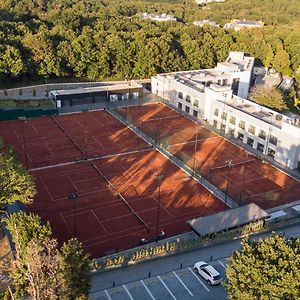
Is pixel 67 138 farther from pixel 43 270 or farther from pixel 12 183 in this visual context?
pixel 43 270

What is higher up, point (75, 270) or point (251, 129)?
point (75, 270)

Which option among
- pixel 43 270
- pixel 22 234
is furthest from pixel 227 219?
pixel 43 270

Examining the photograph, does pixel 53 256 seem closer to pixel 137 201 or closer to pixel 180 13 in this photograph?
pixel 137 201

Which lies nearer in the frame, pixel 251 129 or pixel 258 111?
pixel 251 129

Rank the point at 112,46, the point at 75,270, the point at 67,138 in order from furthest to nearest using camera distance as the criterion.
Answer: the point at 112,46
the point at 67,138
the point at 75,270

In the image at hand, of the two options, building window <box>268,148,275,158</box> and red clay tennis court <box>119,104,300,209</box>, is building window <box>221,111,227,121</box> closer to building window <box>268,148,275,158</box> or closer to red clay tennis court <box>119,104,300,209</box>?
red clay tennis court <box>119,104,300,209</box>

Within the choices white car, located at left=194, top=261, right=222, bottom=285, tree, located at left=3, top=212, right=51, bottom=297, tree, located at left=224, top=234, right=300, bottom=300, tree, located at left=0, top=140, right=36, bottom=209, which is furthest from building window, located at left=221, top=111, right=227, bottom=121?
tree, located at left=3, top=212, right=51, bottom=297

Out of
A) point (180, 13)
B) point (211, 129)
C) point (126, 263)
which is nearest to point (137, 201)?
point (126, 263)
